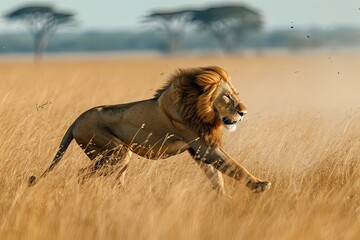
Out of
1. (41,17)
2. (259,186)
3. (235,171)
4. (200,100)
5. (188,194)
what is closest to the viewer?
(188,194)

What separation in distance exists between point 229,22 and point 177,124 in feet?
170

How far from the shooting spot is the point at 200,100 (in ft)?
18.6

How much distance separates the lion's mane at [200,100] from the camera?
567 cm

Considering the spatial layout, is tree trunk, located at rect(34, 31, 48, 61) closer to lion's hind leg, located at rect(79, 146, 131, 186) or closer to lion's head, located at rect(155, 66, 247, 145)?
lion's hind leg, located at rect(79, 146, 131, 186)

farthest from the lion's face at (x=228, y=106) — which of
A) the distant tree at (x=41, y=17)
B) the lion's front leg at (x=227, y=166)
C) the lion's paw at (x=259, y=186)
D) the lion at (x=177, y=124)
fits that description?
the distant tree at (x=41, y=17)

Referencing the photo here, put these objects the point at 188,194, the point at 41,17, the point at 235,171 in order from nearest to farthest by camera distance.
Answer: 1. the point at 188,194
2. the point at 235,171
3. the point at 41,17

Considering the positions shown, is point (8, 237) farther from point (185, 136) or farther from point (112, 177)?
point (185, 136)

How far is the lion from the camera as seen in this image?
18.6ft

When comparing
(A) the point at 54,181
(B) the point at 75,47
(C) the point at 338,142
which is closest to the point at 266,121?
(C) the point at 338,142

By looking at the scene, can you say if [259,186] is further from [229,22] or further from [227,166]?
[229,22]

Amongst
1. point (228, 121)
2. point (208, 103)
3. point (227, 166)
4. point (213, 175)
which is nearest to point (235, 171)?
point (227, 166)

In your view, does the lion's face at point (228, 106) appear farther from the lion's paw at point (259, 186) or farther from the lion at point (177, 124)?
the lion's paw at point (259, 186)

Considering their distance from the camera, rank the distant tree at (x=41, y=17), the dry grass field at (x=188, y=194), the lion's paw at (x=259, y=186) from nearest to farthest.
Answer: the dry grass field at (x=188, y=194) < the lion's paw at (x=259, y=186) < the distant tree at (x=41, y=17)

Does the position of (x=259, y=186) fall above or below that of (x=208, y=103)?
below
